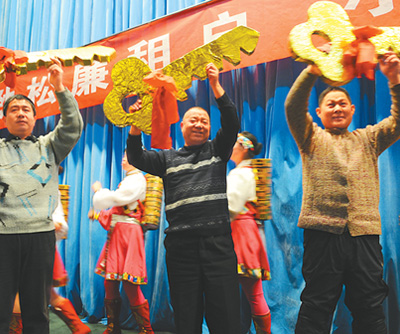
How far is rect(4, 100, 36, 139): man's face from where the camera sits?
1.64m

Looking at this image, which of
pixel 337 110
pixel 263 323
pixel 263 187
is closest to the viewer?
pixel 337 110

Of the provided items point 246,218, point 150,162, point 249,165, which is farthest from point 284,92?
point 150,162

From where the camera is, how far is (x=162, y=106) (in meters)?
1.53

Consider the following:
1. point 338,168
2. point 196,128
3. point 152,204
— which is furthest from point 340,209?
point 152,204

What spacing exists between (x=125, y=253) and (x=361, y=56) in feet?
5.87

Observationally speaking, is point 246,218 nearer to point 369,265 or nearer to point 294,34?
point 369,265

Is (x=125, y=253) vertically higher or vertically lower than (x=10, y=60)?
lower

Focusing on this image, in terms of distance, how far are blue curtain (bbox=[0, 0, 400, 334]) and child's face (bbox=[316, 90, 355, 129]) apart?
0.65 metres

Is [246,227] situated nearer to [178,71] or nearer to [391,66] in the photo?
[178,71]

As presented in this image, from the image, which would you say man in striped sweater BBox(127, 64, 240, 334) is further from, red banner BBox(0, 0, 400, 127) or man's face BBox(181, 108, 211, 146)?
red banner BBox(0, 0, 400, 127)

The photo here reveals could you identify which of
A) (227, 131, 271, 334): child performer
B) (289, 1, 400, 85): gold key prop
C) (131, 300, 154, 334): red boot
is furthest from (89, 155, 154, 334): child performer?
(289, 1, 400, 85): gold key prop

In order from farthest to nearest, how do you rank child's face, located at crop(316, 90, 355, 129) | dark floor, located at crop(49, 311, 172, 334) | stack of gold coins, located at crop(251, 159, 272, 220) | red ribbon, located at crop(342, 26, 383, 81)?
1. dark floor, located at crop(49, 311, 172, 334)
2. stack of gold coins, located at crop(251, 159, 272, 220)
3. child's face, located at crop(316, 90, 355, 129)
4. red ribbon, located at crop(342, 26, 383, 81)

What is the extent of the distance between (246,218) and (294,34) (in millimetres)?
1048

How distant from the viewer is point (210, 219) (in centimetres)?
141
